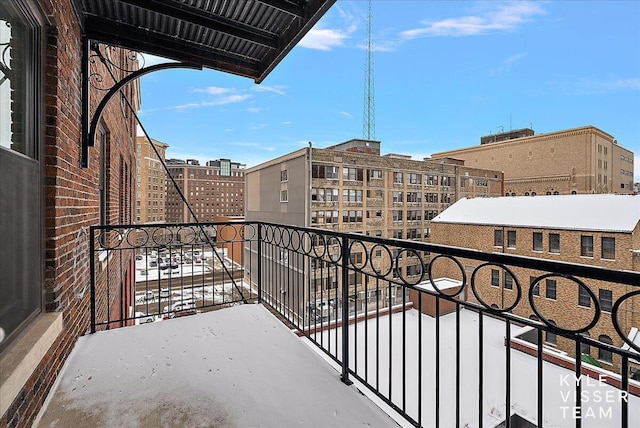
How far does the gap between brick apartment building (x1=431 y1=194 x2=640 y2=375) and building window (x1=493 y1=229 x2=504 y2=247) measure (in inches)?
2.4

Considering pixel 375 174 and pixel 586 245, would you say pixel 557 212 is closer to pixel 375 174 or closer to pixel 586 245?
pixel 586 245

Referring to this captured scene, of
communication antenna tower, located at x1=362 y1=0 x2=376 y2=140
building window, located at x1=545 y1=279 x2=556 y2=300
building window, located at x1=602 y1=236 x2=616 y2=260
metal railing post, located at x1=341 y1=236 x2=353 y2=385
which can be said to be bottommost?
building window, located at x1=545 y1=279 x2=556 y2=300

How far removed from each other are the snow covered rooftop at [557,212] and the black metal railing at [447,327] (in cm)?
346

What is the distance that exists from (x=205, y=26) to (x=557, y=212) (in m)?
20.4

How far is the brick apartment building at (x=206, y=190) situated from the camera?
58719 millimetres

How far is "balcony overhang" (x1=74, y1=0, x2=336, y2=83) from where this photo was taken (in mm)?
2191

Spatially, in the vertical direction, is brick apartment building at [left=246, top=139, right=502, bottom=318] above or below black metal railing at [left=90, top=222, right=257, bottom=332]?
above

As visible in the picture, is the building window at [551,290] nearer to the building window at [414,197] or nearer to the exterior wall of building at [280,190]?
the building window at [414,197]

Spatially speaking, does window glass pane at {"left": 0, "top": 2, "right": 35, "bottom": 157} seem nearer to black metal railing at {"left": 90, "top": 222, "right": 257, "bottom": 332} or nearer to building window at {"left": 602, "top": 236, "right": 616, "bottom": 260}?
black metal railing at {"left": 90, "top": 222, "right": 257, "bottom": 332}

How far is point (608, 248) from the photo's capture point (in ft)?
45.6

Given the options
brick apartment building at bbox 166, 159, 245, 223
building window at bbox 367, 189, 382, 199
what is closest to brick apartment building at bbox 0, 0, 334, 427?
building window at bbox 367, 189, 382, 199

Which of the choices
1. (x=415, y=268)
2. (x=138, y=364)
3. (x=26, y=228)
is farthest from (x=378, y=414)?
(x=415, y=268)

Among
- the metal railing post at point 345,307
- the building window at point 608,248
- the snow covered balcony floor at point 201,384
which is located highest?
the metal railing post at point 345,307

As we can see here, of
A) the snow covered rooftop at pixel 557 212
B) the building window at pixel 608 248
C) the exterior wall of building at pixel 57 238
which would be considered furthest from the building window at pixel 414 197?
the exterior wall of building at pixel 57 238
